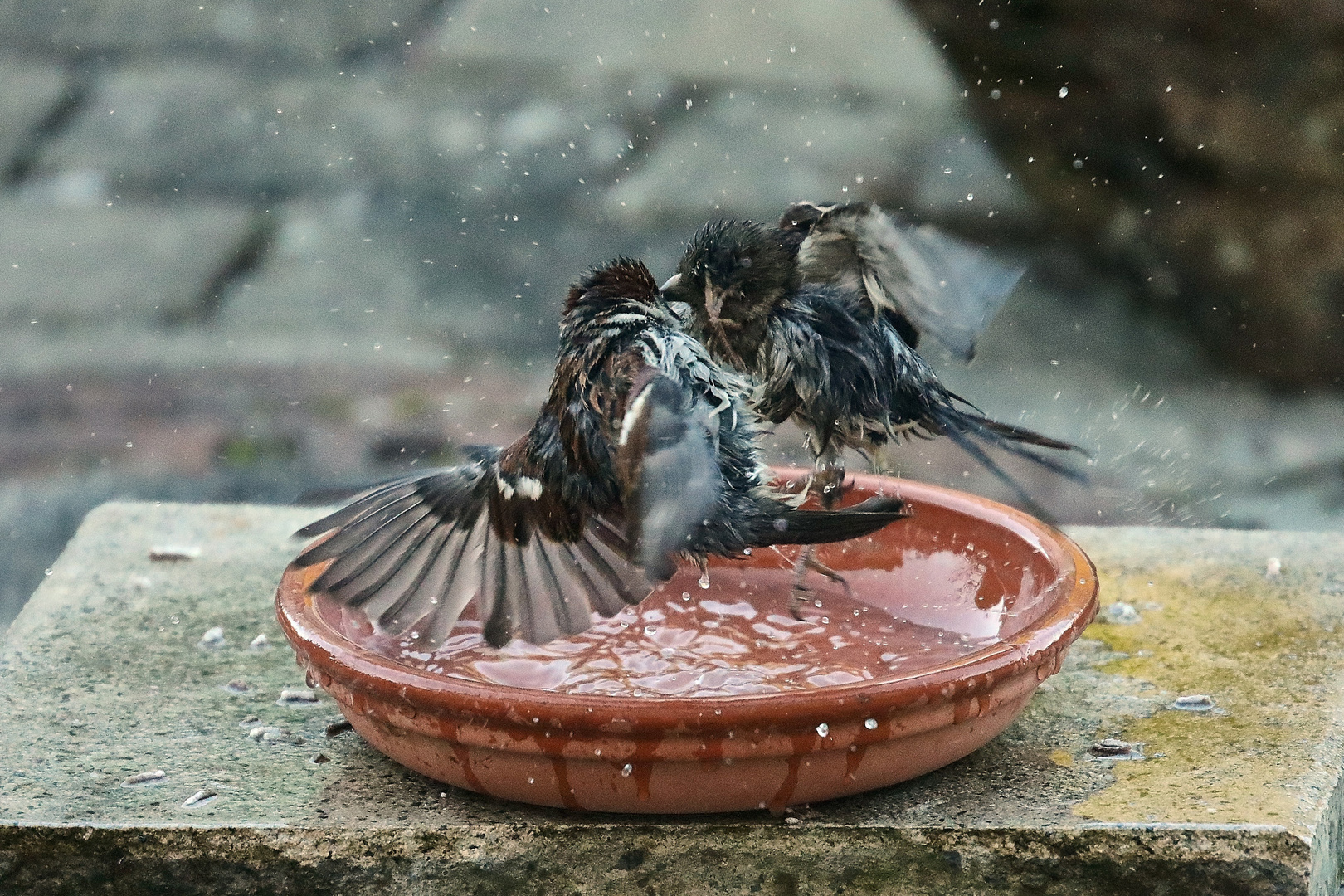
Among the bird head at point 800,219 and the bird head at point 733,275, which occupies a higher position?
the bird head at point 800,219

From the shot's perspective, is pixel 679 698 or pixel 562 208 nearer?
pixel 679 698

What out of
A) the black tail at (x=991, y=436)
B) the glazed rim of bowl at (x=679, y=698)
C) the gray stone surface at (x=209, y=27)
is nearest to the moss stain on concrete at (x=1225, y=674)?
the glazed rim of bowl at (x=679, y=698)

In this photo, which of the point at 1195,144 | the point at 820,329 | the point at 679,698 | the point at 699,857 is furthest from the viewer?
the point at 1195,144

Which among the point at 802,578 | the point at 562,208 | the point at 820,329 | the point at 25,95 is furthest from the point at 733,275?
the point at 25,95

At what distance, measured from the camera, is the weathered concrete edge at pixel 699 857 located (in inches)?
90.9

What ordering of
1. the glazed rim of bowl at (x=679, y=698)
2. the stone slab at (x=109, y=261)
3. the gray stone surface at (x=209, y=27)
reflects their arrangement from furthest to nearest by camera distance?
the gray stone surface at (x=209, y=27)
the stone slab at (x=109, y=261)
the glazed rim of bowl at (x=679, y=698)

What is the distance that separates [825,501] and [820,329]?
1.33 ft

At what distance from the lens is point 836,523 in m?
2.42

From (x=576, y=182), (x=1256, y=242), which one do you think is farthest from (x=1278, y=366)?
(x=576, y=182)

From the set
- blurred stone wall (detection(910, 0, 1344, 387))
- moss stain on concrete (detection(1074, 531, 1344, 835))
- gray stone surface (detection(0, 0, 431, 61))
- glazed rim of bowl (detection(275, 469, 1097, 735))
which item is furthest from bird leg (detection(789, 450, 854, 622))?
gray stone surface (detection(0, 0, 431, 61))

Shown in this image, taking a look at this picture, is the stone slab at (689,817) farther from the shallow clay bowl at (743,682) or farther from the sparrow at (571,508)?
the sparrow at (571,508)

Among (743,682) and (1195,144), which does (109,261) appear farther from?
(743,682)

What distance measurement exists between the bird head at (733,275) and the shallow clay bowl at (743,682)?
587mm

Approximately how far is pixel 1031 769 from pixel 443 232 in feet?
19.8
